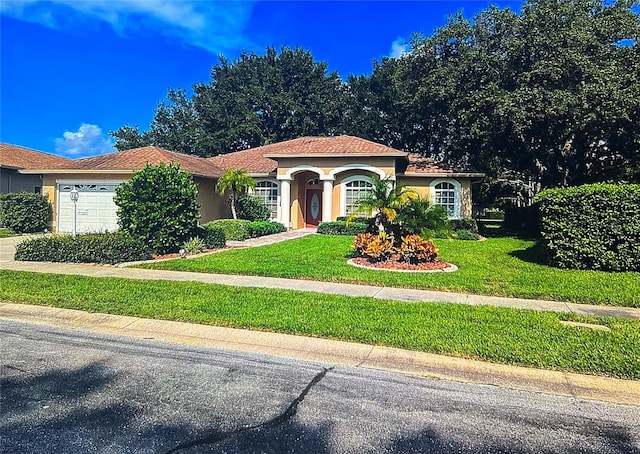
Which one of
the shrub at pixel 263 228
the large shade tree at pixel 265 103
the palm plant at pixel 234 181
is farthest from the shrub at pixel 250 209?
the large shade tree at pixel 265 103

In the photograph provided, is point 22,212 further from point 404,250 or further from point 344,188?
point 404,250

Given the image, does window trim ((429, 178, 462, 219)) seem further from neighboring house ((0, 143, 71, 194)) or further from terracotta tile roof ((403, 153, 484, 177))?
neighboring house ((0, 143, 71, 194))

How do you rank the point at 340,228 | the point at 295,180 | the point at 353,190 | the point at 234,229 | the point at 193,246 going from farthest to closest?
the point at 295,180 → the point at 353,190 → the point at 340,228 → the point at 234,229 → the point at 193,246

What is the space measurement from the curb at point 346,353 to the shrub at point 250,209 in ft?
53.0

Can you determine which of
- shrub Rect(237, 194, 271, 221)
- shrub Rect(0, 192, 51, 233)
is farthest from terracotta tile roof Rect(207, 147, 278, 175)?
shrub Rect(0, 192, 51, 233)

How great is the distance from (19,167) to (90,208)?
22.5ft

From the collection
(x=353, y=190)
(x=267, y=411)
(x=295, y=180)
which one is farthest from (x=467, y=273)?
(x=295, y=180)

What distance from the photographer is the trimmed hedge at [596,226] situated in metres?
10.2

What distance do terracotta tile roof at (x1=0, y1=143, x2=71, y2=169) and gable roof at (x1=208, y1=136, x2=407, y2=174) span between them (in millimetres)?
9639

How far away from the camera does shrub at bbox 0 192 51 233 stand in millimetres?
19562

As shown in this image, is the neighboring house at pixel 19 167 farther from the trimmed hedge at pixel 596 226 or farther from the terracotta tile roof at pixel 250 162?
the trimmed hedge at pixel 596 226

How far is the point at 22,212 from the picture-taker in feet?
64.5

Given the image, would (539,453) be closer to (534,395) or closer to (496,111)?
(534,395)

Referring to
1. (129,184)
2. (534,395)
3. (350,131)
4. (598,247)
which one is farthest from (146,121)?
(534,395)
